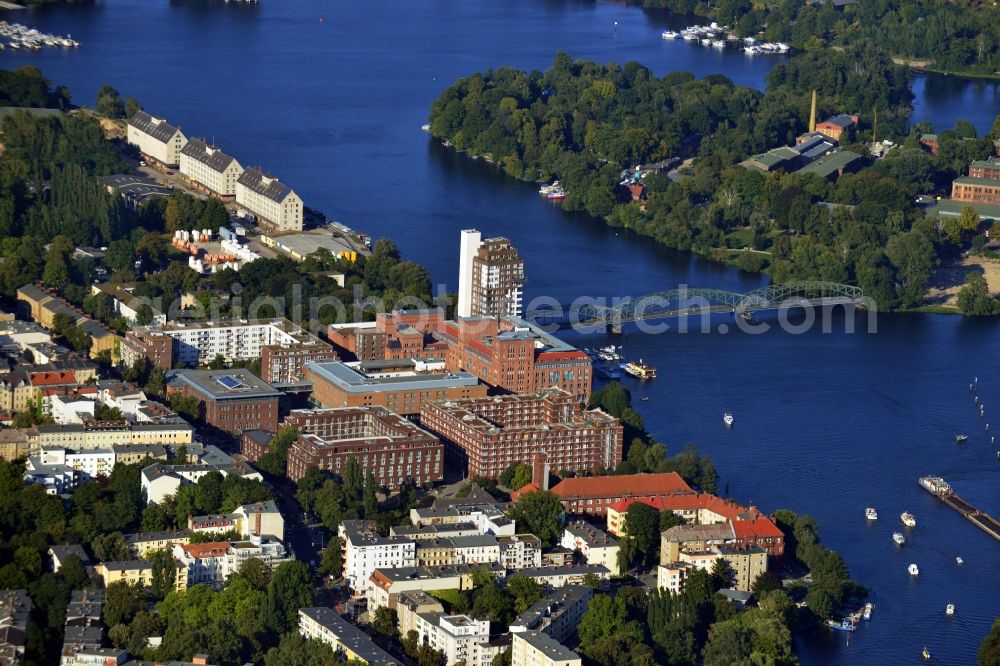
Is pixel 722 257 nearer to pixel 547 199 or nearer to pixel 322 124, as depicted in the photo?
pixel 547 199

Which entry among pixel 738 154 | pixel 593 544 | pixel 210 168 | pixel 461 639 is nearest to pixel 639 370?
pixel 593 544

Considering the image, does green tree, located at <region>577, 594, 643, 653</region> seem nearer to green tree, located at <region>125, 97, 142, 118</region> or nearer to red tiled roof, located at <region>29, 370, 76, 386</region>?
red tiled roof, located at <region>29, 370, 76, 386</region>

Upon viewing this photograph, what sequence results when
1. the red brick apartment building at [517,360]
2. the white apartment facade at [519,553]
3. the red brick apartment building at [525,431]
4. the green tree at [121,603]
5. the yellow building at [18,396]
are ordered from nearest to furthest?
the green tree at [121,603] < the white apartment facade at [519,553] < the red brick apartment building at [525,431] < the yellow building at [18,396] < the red brick apartment building at [517,360]

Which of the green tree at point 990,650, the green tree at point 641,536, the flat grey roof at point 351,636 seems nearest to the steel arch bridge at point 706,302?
the green tree at point 641,536

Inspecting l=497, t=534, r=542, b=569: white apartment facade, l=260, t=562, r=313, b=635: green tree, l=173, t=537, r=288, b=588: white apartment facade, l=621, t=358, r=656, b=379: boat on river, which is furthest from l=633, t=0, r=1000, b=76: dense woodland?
l=260, t=562, r=313, b=635: green tree

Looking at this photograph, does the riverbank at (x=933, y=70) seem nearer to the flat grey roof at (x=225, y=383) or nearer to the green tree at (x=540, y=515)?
the flat grey roof at (x=225, y=383)

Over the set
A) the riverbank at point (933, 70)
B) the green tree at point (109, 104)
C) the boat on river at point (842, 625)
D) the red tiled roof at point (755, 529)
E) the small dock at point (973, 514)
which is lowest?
the boat on river at point (842, 625)

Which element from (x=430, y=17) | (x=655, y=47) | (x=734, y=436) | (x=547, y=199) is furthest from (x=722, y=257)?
(x=430, y=17)
